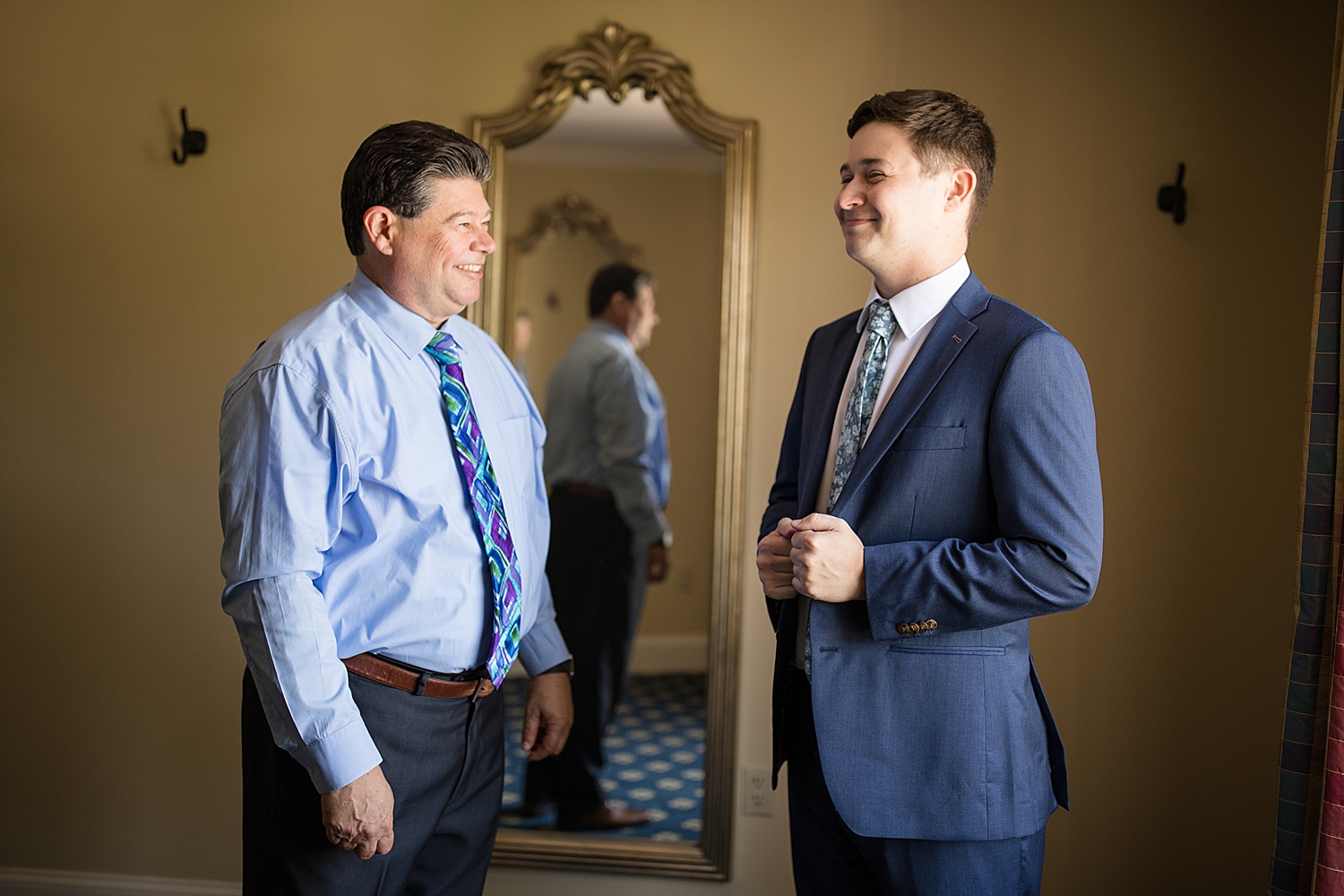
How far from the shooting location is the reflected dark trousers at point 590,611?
7.42 ft

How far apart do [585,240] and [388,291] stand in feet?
2.61

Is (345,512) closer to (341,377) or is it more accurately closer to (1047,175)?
(341,377)

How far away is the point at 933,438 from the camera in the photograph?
4.22 ft

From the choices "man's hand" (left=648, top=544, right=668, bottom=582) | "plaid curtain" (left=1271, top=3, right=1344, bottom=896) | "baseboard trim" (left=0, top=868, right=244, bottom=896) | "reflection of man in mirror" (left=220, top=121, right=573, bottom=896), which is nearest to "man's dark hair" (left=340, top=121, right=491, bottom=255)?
"reflection of man in mirror" (left=220, top=121, right=573, bottom=896)

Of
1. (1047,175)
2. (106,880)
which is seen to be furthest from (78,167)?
(1047,175)

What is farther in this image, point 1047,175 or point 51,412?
point 51,412

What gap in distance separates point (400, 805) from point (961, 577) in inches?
35.6

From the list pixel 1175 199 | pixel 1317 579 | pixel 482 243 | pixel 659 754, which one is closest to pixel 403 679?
pixel 482 243

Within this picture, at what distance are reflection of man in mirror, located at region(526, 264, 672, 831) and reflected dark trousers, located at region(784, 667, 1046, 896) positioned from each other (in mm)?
830

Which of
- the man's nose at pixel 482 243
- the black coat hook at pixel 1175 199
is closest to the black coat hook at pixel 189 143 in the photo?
the man's nose at pixel 482 243

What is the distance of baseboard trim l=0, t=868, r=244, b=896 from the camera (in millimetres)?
2381

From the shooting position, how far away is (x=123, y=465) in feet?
7.72

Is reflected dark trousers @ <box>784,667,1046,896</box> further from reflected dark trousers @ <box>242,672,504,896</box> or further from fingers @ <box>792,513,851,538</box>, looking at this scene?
reflected dark trousers @ <box>242,672,504,896</box>

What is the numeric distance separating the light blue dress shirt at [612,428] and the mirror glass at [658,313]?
0.03m
